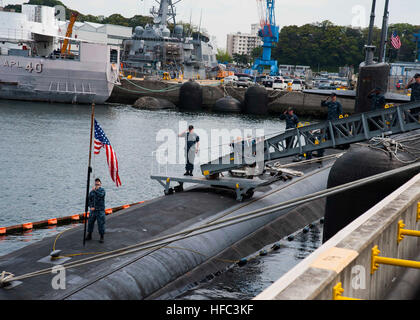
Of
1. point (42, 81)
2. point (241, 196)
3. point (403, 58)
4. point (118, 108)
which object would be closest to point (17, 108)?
point (42, 81)

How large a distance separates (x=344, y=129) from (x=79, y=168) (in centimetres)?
1723

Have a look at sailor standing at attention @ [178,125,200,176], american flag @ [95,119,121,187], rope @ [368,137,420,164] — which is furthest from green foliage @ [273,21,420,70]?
american flag @ [95,119,121,187]

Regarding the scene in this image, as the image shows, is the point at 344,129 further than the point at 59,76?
No

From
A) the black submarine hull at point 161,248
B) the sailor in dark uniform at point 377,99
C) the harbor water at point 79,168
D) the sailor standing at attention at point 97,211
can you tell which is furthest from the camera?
the sailor in dark uniform at point 377,99

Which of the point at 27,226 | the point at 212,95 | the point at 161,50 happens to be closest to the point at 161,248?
the point at 27,226

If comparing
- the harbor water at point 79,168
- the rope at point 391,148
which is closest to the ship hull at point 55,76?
the harbor water at point 79,168

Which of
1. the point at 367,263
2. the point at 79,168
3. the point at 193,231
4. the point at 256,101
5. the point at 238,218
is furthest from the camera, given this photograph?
the point at 256,101

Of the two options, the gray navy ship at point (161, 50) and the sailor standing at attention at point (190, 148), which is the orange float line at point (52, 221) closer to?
the sailor standing at attention at point (190, 148)

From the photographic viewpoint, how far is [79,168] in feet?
100

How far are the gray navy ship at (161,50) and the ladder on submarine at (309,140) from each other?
73.4 meters

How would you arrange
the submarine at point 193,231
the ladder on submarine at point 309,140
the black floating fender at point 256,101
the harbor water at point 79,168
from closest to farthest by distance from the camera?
the submarine at point 193,231 < the harbor water at point 79,168 < the ladder on submarine at point 309,140 < the black floating fender at point 256,101

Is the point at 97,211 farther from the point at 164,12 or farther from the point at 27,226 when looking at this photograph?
the point at 164,12

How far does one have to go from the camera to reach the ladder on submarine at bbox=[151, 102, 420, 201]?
17.7 metres

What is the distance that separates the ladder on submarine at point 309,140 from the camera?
1772 cm
